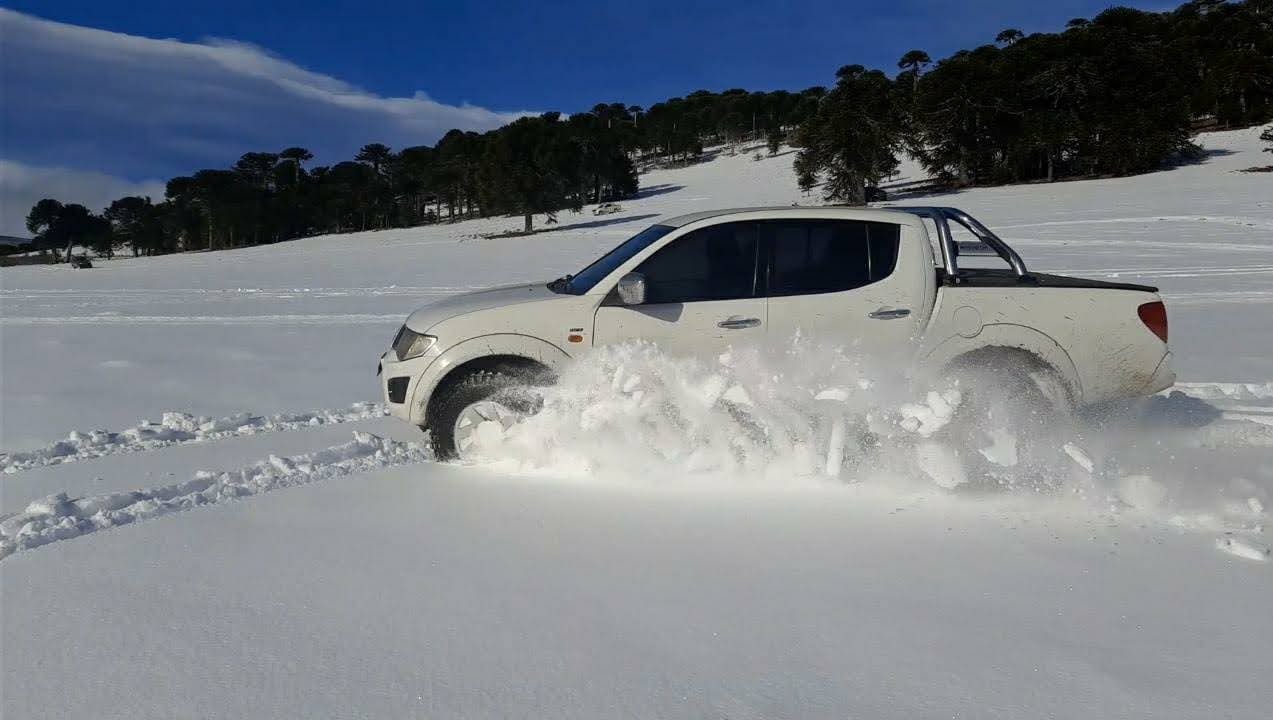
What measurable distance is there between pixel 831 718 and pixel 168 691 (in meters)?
2.11

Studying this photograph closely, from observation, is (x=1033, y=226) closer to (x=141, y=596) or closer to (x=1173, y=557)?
(x=1173, y=557)

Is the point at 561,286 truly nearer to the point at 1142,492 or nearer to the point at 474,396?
the point at 474,396

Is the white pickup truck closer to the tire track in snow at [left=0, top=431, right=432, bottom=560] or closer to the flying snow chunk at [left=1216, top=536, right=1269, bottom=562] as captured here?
the tire track in snow at [left=0, top=431, right=432, bottom=560]

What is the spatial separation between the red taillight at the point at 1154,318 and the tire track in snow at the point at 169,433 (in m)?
5.54

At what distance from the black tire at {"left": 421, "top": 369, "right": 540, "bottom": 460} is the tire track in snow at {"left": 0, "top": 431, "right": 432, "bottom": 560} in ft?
1.12

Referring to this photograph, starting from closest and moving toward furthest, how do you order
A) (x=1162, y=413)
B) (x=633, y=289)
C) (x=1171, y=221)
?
(x=633, y=289), (x=1162, y=413), (x=1171, y=221)

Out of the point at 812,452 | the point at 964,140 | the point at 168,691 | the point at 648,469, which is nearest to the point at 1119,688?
the point at 812,452

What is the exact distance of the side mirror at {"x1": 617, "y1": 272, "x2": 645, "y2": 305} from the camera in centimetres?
479

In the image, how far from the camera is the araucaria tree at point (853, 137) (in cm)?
4059

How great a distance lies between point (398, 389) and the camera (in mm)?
5117

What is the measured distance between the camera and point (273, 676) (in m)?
2.69

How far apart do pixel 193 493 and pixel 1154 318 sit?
5.82 meters

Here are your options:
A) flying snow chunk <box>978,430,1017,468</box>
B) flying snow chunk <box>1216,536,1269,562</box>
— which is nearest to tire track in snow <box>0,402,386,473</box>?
flying snow chunk <box>978,430,1017,468</box>

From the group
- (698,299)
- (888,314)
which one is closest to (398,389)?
(698,299)
